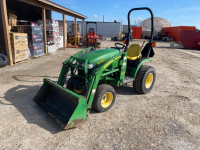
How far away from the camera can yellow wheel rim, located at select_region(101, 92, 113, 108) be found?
127 inches

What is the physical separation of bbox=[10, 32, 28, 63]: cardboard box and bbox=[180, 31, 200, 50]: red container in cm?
1465

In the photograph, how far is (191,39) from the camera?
1575 cm

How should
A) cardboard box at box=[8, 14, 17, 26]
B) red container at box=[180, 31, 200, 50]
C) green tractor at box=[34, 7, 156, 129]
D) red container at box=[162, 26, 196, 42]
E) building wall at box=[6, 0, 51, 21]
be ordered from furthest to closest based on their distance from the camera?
red container at box=[162, 26, 196, 42]
red container at box=[180, 31, 200, 50]
building wall at box=[6, 0, 51, 21]
cardboard box at box=[8, 14, 17, 26]
green tractor at box=[34, 7, 156, 129]

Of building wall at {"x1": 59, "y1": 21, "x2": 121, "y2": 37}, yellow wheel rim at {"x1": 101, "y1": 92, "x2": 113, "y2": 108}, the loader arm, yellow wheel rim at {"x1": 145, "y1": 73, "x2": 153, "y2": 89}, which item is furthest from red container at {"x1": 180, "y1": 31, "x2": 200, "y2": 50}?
yellow wheel rim at {"x1": 101, "y1": 92, "x2": 113, "y2": 108}

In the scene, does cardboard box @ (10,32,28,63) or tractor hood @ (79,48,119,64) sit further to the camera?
cardboard box @ (10,32,28,63)

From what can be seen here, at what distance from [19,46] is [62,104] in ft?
17.3

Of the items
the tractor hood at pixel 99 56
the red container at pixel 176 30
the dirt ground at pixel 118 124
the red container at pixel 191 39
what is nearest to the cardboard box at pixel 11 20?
the dirt ground at pixel 118 124

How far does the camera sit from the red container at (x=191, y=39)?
50.1 ft

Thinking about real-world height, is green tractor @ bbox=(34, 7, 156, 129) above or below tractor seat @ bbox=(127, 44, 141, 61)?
below

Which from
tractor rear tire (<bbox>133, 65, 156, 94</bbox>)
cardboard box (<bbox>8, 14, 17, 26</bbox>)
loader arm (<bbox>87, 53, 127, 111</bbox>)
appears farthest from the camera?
cardboard box (<bbox>8, 14, 17, 26</bbox>)

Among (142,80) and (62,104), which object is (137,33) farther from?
(62,104)

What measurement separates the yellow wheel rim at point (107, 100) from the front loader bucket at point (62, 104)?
70 centimetres

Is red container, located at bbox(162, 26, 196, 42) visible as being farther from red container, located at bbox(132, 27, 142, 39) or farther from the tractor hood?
the tractor hood

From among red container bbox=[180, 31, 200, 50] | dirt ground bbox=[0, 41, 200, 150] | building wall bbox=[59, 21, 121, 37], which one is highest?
building wall bbox=[59, 21, 121, 37]
